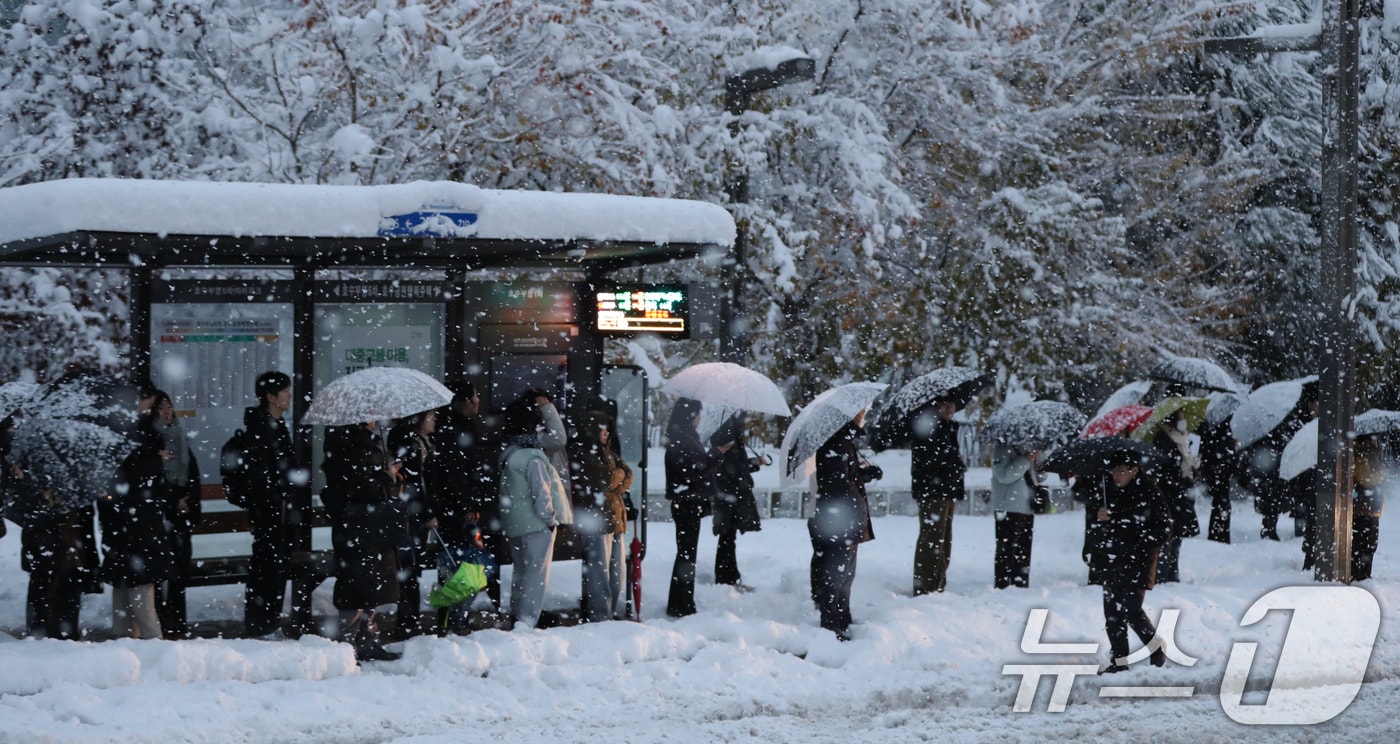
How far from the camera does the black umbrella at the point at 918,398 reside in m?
10.1

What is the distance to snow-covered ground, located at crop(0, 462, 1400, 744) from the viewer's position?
A: 7133mm

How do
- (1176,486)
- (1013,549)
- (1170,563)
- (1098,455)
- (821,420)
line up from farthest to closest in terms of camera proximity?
(1176,486) < (1170,563) < (1013,549) < (821,420) < (1098,455)

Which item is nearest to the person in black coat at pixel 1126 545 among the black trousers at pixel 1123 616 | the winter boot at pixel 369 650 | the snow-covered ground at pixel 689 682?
the black trousers at pixel 1123 616

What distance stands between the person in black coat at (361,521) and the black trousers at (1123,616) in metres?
4.11

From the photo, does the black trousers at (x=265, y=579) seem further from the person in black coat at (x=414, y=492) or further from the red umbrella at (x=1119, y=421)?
the red umbrella at (x=1119, y=421)

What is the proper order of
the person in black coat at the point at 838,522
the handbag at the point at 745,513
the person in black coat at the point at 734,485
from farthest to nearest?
the handbag at the point at 745,513, the person in black coat at the point at 734,485, the person in black coat at the point at 838,522

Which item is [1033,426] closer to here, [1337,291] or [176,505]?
[1337,291]

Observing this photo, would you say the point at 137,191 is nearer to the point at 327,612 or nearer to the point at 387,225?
the point at 387,225

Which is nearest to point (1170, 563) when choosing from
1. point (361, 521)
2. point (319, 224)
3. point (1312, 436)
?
point (1312, 436)

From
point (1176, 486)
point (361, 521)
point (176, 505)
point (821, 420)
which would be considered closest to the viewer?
point (361, 521)

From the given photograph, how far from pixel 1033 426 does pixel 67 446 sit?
6.51 m

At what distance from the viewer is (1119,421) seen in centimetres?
1182

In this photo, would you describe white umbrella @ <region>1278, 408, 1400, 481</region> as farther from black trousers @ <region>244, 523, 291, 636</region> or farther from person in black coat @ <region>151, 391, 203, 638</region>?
person in black coat @ <region>151, 391, 203, 638</region>

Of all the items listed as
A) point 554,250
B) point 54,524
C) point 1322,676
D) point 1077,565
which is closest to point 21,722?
point 54,524
